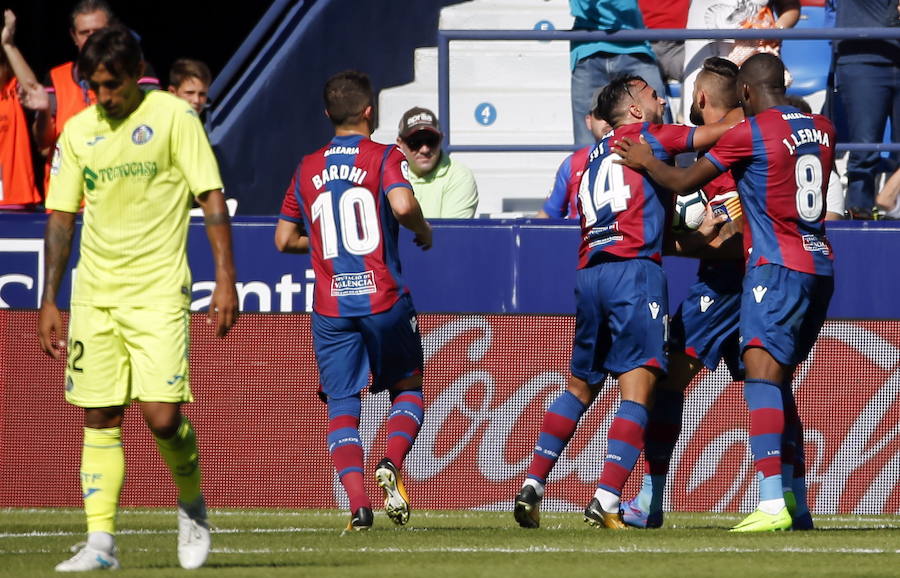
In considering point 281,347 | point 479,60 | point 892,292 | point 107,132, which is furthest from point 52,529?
A: point 892,292

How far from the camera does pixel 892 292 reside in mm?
9750

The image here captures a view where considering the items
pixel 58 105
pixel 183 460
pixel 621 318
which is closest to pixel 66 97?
pixel 58 105

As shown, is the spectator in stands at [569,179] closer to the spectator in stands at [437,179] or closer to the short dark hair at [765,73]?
the spectator in stands at [437,179]

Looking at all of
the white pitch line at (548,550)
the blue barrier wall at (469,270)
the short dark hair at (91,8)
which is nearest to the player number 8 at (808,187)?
the white pitch line at (548,550)

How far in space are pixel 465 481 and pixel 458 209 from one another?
1767 mm

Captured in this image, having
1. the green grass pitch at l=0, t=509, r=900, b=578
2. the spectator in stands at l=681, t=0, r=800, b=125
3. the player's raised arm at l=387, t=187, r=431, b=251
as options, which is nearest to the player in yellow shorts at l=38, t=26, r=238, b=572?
the green grass pitch at l=0, t=509, r=900, b=578

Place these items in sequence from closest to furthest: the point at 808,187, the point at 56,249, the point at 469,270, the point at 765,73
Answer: the point at 56,249 → the point at 808,187 → the point at 765,73 → the point at 469,270

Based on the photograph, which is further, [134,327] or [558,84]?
[558,84]

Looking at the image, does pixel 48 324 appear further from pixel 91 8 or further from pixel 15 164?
pixel 15 164

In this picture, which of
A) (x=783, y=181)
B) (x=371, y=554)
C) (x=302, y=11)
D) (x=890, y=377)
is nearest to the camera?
(x=371, y=554)

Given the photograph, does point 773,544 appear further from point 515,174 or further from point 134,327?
point 515,174

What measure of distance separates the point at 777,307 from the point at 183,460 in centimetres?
286

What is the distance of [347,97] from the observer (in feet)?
25.8

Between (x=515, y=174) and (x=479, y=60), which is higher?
(x=479, y=60)
